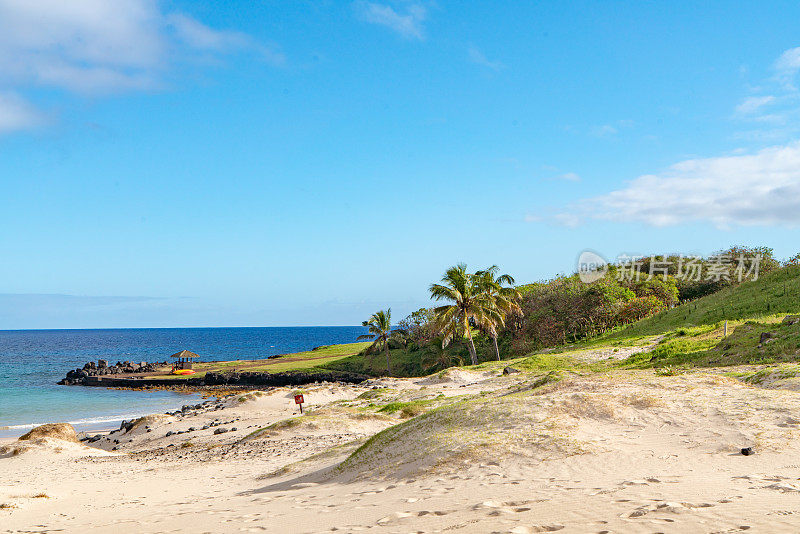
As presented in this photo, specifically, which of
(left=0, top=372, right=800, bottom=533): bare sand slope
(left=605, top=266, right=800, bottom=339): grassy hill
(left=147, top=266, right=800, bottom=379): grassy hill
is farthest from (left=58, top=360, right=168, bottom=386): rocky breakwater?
(left=605, top=266, right=800, bottom=339): grassy hill

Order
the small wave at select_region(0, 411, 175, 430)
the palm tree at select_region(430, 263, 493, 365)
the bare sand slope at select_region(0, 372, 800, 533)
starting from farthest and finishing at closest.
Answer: the palm tree at select_region(430, 263, 493, 365) < the small wave at select_region(0, 411, 175, 430) < the bare sand slope at select_region(0, 372, 800, 533)

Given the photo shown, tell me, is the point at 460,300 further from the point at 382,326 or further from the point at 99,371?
the point at 99,371

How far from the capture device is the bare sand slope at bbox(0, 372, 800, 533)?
23.3 feet

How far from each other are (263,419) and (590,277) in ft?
137

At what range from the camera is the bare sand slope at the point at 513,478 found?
710cm

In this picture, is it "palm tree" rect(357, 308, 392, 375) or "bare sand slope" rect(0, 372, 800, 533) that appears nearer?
"bare sand slope" rect(0, 372, 800, 533)

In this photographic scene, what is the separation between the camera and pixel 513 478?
9500 mm

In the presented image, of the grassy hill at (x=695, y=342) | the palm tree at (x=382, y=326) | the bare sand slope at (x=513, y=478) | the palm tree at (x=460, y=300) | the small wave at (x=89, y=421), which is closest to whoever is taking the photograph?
the bare sand slope at (x=513, y=478)

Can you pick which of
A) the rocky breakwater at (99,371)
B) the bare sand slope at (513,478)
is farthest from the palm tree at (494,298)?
the rocky breakwater at (99,371)

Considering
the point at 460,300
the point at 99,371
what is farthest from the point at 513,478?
the point at 99,371

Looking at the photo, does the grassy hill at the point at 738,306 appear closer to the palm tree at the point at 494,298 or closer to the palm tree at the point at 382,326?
the palm tree at the point at 494,298

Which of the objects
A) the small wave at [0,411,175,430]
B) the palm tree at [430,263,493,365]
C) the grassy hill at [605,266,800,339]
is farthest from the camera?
the palm tree at [430,263,493,365]

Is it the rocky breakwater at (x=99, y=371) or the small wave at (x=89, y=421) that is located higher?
the rocky breakwater at (x=99, y=371)

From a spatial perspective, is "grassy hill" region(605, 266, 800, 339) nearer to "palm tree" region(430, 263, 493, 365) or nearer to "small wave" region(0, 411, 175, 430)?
"palm tree" region(430, 263, 493, 365)
